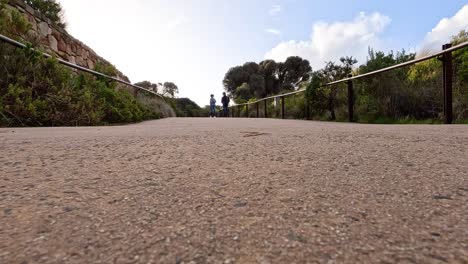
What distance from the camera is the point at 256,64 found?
3216 centimetres

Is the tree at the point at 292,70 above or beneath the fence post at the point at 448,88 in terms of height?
above

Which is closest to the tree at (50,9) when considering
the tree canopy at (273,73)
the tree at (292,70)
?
the tree canopy at (273,73)

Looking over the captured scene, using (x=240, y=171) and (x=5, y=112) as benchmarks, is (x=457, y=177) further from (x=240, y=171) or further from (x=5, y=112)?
(x=5, y=112)

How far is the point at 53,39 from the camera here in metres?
5.98

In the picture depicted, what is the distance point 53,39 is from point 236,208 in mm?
6415

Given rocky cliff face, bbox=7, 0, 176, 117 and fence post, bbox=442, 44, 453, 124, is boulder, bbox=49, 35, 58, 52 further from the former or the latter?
fence post, bbox=442, 44, 453, 124

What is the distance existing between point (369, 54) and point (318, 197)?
820 centimetres

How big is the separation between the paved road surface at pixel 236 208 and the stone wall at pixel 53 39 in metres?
4.55

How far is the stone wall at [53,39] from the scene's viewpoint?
515cm

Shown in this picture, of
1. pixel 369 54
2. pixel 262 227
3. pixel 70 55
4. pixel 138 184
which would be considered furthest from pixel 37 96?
pixel 369 54

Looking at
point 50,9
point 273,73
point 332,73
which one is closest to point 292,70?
point 273,73

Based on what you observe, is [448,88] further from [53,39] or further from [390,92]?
[53,39]

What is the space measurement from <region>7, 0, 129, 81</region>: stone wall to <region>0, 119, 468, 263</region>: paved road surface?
14.9ft

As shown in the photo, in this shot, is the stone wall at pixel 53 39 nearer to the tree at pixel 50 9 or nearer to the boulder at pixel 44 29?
the boulder at pixel 44 29
